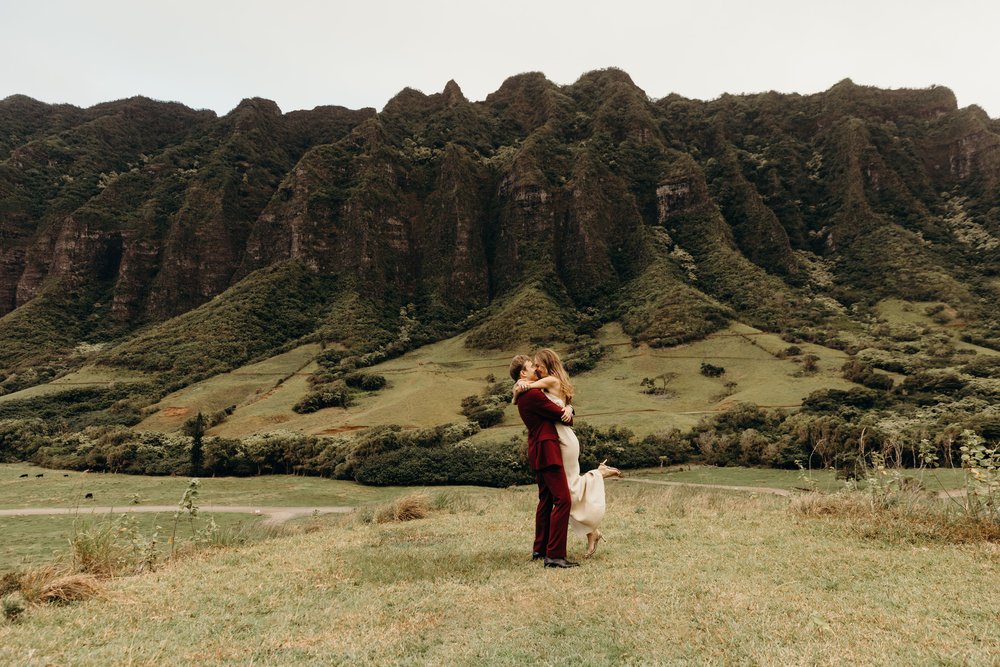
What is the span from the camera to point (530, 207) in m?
120

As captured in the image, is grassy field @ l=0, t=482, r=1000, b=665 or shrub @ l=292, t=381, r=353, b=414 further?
shrub @ l=292, t=381, r=353, b=414

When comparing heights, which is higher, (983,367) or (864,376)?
(983,367)

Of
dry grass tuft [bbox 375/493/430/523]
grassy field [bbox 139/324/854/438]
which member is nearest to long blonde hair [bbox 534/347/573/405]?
dry grass tuft [bbox 375/493/430/523]

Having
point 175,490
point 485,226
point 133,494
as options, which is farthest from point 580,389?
point 485,226

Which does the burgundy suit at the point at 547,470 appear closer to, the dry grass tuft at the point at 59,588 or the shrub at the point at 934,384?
the dry grass tuft at the point at 59,588

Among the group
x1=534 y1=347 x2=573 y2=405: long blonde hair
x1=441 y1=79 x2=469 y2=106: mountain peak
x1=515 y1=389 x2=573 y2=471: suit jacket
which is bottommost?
x1=515 y1=389 x2=573 y2=471: suit jacket

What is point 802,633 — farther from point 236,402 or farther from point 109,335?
point 109,335

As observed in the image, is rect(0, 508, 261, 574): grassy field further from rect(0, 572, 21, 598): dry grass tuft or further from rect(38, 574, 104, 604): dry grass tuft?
rect(38, 574, 104, 604): dry grass tuft

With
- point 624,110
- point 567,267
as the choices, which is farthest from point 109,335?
point 624,110

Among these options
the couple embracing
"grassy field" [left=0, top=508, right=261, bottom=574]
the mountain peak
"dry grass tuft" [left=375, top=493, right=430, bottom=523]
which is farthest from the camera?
the mountain peak

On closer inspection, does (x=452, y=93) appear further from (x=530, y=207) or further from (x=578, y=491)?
(x=578, y=491)

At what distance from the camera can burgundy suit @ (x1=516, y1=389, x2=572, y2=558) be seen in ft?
22.1

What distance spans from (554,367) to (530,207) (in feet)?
382

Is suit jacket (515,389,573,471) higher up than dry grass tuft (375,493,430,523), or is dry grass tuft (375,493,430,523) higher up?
suit jacket (515,389,573,471)
